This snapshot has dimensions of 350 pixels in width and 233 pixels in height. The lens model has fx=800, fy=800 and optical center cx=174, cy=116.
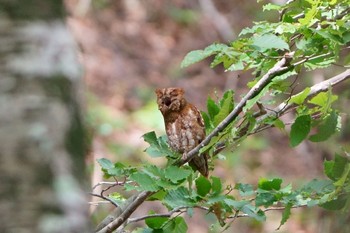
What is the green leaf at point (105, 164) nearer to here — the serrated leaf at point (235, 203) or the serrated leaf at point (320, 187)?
the serrated leaf at point (235, 203)

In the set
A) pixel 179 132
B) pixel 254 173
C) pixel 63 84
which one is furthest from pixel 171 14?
pixel 63 84

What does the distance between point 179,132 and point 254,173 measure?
19.6 ft

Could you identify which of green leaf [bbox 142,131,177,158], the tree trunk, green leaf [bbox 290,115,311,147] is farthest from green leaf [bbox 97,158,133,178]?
the tree trunk

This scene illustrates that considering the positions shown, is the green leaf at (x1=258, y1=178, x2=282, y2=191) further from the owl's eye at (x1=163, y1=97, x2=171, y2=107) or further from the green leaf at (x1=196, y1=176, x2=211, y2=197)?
the owl's eye at (x1=163, y1=97, x2=171, y2=107)

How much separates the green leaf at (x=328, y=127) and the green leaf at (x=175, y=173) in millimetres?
466

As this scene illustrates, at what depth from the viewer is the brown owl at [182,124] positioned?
9.52 ft

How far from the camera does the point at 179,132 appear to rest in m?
2.94

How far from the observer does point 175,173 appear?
2.54 meters

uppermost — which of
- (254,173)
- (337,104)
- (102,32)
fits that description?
(102,32)

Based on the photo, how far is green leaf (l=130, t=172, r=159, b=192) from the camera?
2465mm

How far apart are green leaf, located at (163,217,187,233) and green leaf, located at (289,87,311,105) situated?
54 cm

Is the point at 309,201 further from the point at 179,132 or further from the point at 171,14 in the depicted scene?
the point at 171,14

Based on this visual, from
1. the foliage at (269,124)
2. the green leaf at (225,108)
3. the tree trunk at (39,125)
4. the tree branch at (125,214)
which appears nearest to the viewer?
the tree trunk at (39,125)

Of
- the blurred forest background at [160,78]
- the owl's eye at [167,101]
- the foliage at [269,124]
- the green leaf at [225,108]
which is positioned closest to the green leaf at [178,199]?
the foliage at [269,124]
